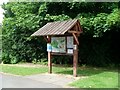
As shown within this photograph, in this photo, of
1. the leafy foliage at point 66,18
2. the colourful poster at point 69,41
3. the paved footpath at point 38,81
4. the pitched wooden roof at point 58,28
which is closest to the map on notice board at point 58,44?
the colourful poster at point 69,41

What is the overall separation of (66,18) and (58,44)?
3.31 m

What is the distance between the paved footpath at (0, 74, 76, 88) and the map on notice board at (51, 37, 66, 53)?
4.58ft

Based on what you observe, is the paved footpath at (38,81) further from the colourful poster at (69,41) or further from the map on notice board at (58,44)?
the colourful poster at (69,41)

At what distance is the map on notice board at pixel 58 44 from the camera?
13.4 m

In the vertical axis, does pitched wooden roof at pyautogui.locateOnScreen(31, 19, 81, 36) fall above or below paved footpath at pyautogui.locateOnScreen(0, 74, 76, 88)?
above

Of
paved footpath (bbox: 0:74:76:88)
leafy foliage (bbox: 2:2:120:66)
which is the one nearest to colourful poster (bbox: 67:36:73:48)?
paved footpath (bbox: 0:74:76:88)

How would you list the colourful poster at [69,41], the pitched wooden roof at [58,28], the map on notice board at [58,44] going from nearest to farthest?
the pitched wooden roof at [58,28] → the colourful poster at [69,41] → the map on notice board at [58,44]

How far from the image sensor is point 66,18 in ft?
54.2

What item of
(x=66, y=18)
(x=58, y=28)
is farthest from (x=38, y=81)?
(x=66, y=18)

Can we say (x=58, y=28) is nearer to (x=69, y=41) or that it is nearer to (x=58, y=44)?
(x=69, y=41)

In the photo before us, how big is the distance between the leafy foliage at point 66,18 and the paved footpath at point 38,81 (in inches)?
171

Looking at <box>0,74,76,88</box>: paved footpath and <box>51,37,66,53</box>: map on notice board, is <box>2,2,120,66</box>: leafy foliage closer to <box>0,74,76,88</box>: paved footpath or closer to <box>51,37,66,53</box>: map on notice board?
<box>51,37,66,53</box>: map on notice board

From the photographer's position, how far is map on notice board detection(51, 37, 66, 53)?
1337 centimetres

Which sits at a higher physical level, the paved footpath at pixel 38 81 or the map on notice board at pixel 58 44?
the map on notice board at pixel 58 44
